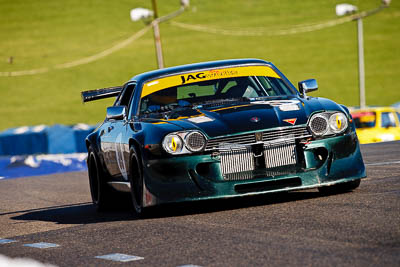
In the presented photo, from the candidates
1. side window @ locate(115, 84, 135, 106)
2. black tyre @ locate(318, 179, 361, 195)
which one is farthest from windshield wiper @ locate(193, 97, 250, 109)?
side window @ locate(115, 84, 135, 106)

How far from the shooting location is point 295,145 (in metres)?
7.84

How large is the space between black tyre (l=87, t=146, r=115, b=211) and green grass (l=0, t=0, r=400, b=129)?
38607mm

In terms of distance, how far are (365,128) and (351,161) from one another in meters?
15.1

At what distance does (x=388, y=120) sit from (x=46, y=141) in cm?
844

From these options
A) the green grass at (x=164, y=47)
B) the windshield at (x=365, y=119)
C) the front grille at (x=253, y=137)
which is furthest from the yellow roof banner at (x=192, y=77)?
the green grass at (x=164, y=47)

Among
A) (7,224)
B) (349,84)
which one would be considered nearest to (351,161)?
(7,224)

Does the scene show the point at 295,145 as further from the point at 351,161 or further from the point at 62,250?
the point at 62,250

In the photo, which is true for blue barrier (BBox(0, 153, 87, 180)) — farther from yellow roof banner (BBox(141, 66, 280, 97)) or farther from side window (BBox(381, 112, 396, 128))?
yellow roof banner (BBox(141, 66, 280, 97))

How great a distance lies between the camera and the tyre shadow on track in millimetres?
8250

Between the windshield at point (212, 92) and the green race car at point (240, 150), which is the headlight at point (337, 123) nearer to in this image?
the green race car at point (240, 150)

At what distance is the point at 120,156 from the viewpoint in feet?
30.2

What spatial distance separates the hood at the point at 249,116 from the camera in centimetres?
782

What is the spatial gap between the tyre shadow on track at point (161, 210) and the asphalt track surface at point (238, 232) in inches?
0.5

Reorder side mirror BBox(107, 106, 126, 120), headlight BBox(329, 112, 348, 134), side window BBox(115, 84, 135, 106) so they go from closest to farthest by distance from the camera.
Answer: headlight BBox(329, 112, 348, 134) < side mirror BBox(107, 106, 126, 120) < side window BBox(115, 84, 135, 106)
